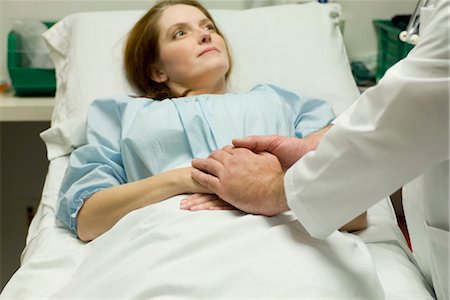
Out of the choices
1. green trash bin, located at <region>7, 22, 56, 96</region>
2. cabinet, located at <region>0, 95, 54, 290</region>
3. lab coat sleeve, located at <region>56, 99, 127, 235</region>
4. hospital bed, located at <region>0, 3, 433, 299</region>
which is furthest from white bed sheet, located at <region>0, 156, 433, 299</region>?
cabinet, located at <region>0, 95, 54, 290</region>

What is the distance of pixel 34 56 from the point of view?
83.1 inches

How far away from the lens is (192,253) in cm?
98

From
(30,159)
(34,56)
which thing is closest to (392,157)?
(34,56)

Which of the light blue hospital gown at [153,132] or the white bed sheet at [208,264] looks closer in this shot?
the white bed sheet at [208,264]

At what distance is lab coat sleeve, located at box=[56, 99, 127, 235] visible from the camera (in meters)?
1.33

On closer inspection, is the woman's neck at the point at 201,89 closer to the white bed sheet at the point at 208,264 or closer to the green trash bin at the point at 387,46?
the white bed sheet at the point at 208,264

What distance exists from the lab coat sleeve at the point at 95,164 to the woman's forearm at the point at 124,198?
1.2 inches

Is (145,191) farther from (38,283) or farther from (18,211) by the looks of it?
(18,211)

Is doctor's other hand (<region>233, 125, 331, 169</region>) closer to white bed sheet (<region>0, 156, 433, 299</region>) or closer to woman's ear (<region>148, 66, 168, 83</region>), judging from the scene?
white bed sheet (<region>0, 156, 433, 299</region>)

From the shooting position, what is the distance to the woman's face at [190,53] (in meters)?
1.60

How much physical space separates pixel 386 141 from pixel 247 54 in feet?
3.57

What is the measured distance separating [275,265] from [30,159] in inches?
63.5

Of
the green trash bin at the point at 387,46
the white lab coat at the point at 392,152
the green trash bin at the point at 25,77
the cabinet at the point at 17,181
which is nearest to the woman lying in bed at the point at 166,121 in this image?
the white lab coat at the point at 392,152

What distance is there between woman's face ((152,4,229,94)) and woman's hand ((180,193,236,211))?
510 millimetres
